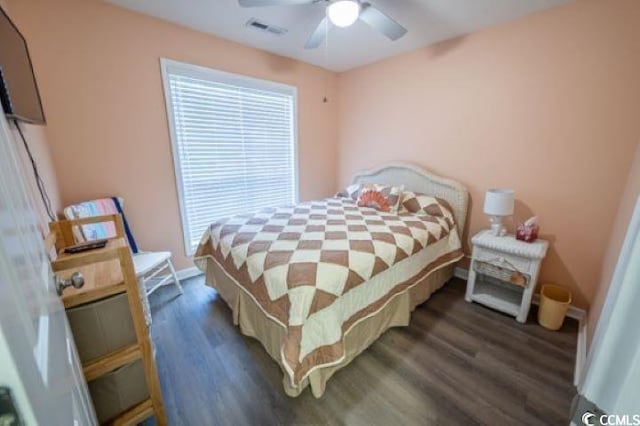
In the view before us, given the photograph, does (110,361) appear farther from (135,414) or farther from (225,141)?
(225,141)

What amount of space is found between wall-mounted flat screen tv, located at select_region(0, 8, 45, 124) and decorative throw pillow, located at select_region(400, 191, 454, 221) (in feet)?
9.36

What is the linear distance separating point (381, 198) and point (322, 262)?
1.53m

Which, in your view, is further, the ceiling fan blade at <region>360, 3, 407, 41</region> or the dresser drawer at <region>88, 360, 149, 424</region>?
the ceiling fan blade at <region>360, 3, 407, 41</region>

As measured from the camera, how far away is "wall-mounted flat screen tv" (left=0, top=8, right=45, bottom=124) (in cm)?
105

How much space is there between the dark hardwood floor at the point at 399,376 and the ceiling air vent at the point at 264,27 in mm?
2673

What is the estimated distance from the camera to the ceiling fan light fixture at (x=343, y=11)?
1.58 metres

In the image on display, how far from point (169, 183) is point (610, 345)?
3014 millimetres

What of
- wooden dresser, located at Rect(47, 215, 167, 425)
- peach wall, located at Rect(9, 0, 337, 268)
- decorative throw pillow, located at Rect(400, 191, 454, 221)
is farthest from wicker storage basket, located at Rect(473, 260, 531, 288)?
peach wall, located at Rect(9, 0, 337, 268)

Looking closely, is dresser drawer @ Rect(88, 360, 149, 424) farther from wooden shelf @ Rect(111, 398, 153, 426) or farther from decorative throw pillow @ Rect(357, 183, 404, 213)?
decorative throw pillow @ Rect(357, 183, 404, 213)

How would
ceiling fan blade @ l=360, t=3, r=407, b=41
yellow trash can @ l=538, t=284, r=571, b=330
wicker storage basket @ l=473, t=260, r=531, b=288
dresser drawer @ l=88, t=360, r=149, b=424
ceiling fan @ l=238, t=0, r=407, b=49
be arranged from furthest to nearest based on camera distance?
wicker storage basket @ l=473, t=260, r=531, b=288, yellow trash can @ l=538, t=284, r=571, b=330, ceiling fan blade @ l=360, t=3, r=407, b=41, ceiling fan @ l=238, t=0, r=407, b=49, dresser drawer @ l=88, t=360, r=149, b=424

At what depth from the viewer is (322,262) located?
1551mm

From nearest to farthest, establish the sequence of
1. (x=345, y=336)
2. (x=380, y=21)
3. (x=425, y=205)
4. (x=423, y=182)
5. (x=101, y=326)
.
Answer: (x=101, y=326), (x=345, y=336), (x=380, y=21), (x=425, y=205), (x=423, y=182)

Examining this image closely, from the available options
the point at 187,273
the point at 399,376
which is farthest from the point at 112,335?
the point at 187,273

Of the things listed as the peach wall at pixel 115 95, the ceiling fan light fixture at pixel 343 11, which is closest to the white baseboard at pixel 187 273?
the peach wall at pixel 115 95
